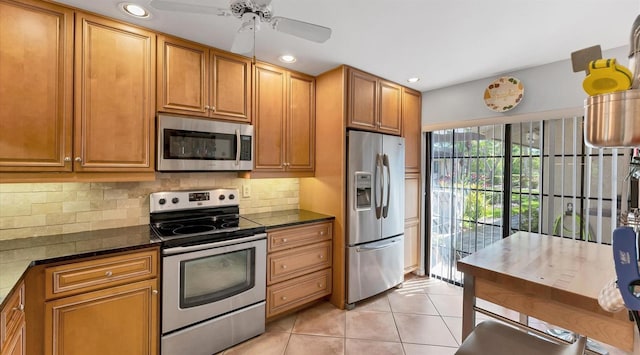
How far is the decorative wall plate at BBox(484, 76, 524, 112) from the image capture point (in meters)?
2.75

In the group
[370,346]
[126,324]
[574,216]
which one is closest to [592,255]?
[574,216]

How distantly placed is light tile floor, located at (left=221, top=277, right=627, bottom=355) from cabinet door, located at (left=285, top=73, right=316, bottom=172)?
147 centimetres

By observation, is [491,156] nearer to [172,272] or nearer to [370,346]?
[370,346]

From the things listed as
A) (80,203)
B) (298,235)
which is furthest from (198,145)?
(298,235)

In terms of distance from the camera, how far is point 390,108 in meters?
3.20

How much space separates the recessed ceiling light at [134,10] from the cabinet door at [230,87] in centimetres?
55

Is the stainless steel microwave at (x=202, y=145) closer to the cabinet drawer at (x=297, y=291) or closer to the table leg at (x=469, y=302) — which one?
the cabinet drawer at (x=297, y=291)

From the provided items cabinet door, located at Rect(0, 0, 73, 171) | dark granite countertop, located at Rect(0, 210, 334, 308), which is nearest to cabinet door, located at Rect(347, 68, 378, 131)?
dark granite countertop, located at Rect(0, 210, 334, 308)

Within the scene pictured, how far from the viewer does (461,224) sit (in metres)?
3.34

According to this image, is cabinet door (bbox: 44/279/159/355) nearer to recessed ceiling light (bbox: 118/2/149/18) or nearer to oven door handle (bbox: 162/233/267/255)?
oven door handle (bbox: 162/233/267/255)

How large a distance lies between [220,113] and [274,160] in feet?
2.14

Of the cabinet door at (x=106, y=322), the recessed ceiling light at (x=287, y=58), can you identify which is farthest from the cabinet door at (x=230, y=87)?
the cabinet door at (x=106, y=322)

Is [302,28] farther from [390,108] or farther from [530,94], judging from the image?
[530,94]

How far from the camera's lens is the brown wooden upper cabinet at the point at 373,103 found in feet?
9.17
